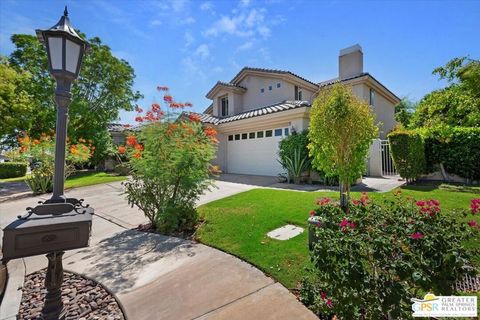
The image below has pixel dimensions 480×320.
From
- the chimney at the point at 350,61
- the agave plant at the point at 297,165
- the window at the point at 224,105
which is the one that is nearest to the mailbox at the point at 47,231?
the agave plant at the point at 297,165

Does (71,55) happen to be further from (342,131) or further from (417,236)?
(342,131)

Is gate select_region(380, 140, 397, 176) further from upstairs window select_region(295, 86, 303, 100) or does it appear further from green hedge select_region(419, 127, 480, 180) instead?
upstairs window select_region(295, 86, 303, 100)

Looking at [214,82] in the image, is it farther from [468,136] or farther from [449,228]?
[449,228]

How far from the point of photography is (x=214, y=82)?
772 inches

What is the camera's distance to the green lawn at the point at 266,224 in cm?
372

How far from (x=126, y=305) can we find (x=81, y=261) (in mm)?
1960

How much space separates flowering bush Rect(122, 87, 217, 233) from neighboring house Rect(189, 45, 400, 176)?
7.34m

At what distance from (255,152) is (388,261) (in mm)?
12960

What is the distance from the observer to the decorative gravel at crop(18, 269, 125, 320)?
2.85 meters

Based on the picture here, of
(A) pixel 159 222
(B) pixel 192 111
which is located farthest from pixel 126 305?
(B) pixel 192 111

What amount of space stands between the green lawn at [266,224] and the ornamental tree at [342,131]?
152 centimetres

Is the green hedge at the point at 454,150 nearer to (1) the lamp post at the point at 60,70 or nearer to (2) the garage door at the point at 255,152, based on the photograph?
(2) the garage door at the point at 255,152

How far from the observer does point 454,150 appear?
955 cm

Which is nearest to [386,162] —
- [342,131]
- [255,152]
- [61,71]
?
[255,152]
